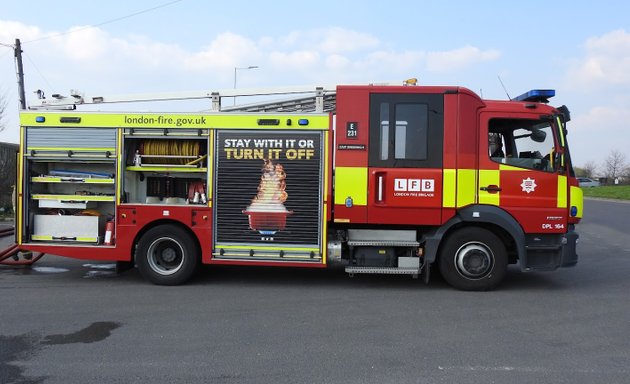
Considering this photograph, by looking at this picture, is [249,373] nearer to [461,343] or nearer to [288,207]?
[461,343]

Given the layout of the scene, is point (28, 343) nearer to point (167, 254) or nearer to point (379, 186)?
point (167, 254)

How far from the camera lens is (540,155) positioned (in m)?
7.48

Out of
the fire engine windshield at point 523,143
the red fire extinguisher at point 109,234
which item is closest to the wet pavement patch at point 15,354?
the red fire extinguisher at point 109,234

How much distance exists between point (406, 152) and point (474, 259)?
1845mm

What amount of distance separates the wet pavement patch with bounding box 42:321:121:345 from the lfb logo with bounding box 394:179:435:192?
409 cm

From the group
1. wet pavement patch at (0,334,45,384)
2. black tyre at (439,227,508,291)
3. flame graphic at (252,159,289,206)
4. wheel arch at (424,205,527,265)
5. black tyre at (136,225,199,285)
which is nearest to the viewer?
wet pavement patch at (0,334,45,384)

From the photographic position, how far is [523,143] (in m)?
7.67

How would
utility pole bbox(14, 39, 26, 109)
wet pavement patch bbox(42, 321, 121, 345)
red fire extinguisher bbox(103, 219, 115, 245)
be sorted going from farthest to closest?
utility pole bbox(14, 39, 26, 109), red fire extinguisher bbox(103, 219, 115, 245), wet pavement patch bbox(42, 321, 121, 345)

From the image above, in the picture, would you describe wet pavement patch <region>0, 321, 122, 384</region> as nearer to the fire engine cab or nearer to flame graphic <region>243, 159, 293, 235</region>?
the fire engine cab

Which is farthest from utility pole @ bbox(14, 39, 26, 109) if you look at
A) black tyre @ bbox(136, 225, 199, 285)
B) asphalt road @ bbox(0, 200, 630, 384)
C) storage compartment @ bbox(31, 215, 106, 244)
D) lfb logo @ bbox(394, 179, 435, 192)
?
lfb logo @ bbox(394, 179, 435, 192)

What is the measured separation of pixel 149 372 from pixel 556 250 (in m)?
5.80

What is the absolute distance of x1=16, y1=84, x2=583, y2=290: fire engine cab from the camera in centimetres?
737

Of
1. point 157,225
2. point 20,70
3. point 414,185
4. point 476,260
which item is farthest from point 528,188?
point 20,70

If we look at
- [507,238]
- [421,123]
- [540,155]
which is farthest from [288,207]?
[540,155]
